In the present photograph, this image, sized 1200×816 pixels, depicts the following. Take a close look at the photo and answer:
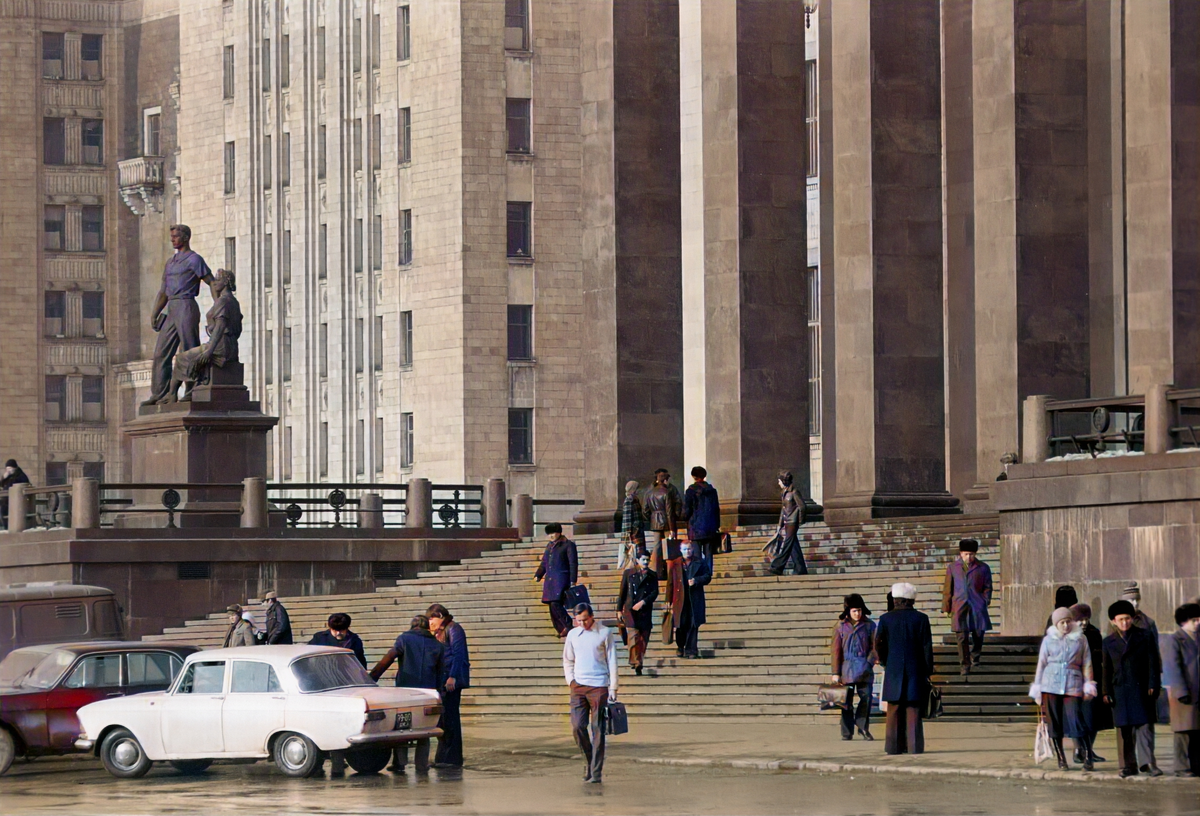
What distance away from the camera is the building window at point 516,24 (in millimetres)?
76250

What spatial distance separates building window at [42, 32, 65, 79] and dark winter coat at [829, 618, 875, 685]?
7570 centimetres

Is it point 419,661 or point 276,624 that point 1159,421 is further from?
point 276,624

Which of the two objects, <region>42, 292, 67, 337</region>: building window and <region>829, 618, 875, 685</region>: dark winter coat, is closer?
<region>829, 618, 875, 685</region>: dark winter coat

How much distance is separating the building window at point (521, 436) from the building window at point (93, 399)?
26.7m

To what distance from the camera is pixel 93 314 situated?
98.9 metres

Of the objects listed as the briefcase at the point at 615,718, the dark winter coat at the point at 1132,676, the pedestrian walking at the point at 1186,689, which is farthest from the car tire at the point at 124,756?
the pedestrian walking at the point at 1186,689

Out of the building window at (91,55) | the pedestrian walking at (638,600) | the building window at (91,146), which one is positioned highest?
the building window at (91,55)

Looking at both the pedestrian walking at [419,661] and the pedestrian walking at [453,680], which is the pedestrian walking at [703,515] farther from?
the pedestrian walking at [419,661]

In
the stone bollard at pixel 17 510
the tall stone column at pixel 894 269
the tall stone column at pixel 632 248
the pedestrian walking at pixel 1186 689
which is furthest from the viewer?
the stone bollard at pixel 17 510

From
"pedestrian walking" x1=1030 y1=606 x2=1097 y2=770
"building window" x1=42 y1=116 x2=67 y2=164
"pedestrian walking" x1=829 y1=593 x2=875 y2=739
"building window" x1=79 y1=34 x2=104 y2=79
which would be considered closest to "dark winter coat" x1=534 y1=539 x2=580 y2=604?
"pedestrian walking" x1=829 y1=593 x2=875 y2=739

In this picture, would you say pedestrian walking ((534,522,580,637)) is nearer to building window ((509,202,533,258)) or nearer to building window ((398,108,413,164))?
building window ((509,202,533,258))

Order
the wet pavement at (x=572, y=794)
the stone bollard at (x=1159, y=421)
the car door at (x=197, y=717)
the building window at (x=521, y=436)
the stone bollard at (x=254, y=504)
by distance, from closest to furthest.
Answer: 1. the wet pavement at (x=572, y=794)
2. the car door at (x=197, y=717)
3. the stone bollard at (x=1159, y=421)
4. the stone bollard at (x=254, y=504)
5. the building window at (x=521, y=436)

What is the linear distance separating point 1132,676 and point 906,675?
9.39 ft

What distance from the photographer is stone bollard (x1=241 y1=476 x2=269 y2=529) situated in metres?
44.8
